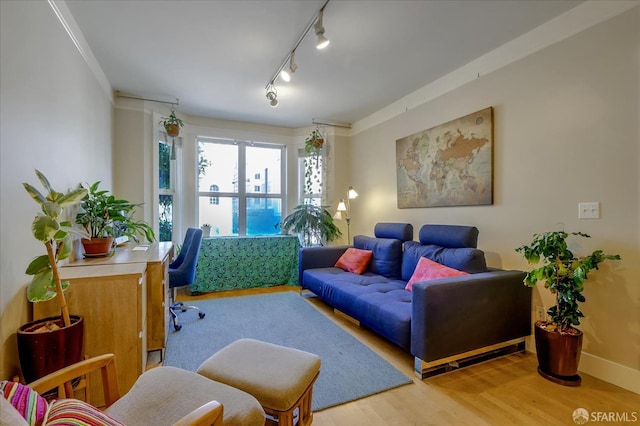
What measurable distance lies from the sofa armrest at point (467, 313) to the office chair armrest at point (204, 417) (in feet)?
4.80

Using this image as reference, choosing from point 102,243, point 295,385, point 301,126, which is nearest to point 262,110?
point 301,126

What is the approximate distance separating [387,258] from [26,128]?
3.13m

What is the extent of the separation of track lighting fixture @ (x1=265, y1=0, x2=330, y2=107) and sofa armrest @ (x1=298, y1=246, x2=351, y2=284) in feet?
6.11

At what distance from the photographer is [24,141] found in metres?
1.56

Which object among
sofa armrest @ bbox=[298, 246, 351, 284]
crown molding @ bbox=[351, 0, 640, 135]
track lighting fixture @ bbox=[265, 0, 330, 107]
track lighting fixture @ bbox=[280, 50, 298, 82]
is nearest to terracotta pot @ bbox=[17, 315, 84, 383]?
track lighting fixture @ bbox=[265, 0, 330, 107]

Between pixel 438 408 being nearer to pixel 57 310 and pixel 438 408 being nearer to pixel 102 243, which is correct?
pixel 57 310

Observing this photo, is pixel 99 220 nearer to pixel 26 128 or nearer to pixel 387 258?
pixel 26 128

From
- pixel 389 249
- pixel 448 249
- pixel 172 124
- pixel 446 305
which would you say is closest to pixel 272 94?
pixel 172 124

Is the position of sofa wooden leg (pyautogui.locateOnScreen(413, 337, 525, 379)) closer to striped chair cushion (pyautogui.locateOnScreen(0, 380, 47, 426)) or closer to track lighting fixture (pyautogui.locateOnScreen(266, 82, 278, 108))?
striped chair cushion (pyautogui.locateOnScreen(0, 380, 47, 426))

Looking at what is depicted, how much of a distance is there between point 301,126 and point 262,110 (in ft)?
2.99

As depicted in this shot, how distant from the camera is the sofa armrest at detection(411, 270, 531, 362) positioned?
197 cm

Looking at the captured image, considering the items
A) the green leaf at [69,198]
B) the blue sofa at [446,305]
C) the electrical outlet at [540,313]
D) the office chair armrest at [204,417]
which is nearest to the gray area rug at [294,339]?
the blue sofa at [446,305]

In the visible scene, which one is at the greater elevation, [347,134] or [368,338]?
[347,134]

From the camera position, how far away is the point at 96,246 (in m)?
2.25
